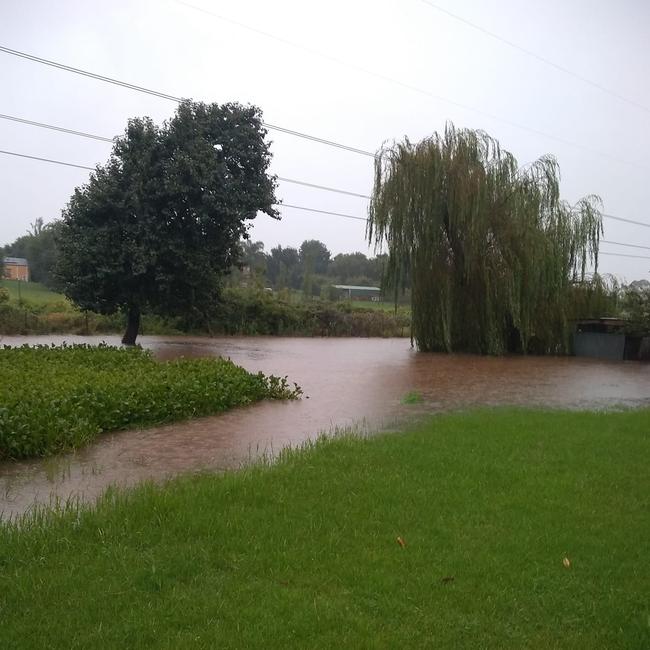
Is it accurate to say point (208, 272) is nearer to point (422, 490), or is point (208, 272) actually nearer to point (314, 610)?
point (422, 490)

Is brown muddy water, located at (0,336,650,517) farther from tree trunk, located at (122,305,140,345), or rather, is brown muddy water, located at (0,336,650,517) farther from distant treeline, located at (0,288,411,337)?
distant treeline, located at (0,288,411,337)

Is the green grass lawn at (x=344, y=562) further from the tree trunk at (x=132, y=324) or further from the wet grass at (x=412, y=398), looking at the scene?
the tree trunk at (x=132, y=324)

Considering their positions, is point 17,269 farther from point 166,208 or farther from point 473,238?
point 473,238

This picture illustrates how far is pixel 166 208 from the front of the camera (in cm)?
1830

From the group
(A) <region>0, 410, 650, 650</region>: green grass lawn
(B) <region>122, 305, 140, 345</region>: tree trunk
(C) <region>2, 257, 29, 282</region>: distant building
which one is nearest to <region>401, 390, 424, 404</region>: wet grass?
(A) <region>0, 410, 650, 650</region>: green grass lawn

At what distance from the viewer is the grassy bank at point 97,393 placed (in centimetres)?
737

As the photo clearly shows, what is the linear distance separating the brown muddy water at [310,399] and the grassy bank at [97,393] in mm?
254

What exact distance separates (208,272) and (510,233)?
31.1ft

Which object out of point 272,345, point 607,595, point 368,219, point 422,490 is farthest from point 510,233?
point 607,595

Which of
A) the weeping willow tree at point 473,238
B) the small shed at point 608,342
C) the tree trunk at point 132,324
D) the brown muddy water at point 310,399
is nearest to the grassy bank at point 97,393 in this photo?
the brown muddy water at point 310,399

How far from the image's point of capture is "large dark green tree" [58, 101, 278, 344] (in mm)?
17906

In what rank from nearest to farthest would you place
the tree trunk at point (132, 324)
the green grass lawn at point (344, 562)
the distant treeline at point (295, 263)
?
the green grass lawn at point (344, 562) < the tree trunk at point (132, 324) < the distant treeline at point (295, 263)

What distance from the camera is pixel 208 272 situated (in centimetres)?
1927

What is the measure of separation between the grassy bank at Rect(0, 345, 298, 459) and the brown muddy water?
254 millimetres
